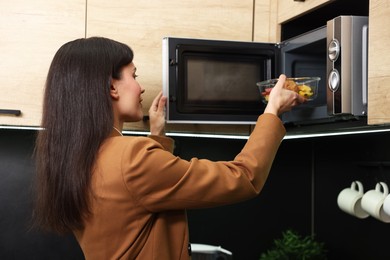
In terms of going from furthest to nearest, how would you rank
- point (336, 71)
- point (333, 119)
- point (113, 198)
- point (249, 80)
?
1. point (249, 80)
2. point (333, 119)
3. point (336, 71)
4. point (113, 198)

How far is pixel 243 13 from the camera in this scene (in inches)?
71.2

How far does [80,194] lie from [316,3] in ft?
2.51

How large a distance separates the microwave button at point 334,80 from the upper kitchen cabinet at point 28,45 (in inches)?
28.6

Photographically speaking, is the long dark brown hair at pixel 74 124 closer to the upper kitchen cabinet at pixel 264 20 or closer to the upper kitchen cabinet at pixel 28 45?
the upper kitchen cabinet at pixel 28 45

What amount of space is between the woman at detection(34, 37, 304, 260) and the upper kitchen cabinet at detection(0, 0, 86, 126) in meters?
0.41

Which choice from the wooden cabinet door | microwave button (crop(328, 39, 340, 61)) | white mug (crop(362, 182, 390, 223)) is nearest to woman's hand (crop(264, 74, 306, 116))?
microwave button (crop(328, 39, 340, 61))

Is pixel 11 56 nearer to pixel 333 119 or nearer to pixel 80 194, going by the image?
pixel 80 194

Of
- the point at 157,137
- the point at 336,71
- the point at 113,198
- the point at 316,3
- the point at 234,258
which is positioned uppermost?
the point at 316,3

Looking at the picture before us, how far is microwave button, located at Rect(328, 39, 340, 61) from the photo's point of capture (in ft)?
4.32

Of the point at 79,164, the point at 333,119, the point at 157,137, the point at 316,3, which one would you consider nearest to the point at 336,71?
the point at 333,119

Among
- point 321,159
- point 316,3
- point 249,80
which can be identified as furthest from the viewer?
point 321,159

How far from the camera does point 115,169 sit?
1.18m

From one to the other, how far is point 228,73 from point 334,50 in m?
0.39

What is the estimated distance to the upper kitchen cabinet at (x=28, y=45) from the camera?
168 cm
